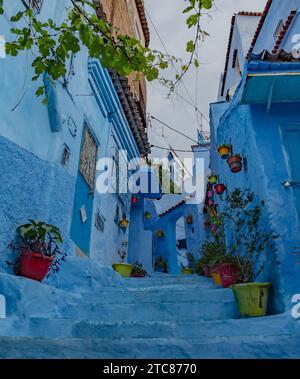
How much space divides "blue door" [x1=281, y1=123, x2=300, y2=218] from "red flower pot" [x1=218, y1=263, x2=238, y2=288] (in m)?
1.33

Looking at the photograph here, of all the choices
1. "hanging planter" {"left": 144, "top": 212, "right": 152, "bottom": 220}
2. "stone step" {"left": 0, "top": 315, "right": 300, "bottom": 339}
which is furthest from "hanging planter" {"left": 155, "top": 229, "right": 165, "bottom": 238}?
"stone step" {"left": 0, "top": 315, "right": 300, "bottom": 339}

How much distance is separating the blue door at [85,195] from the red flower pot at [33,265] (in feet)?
8.61

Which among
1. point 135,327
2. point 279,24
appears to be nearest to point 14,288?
point 135,327

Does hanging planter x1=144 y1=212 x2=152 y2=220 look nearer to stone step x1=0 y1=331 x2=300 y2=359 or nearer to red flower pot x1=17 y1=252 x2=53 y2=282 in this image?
red flower pot x1=17 y1=252 x2=53 y2=282

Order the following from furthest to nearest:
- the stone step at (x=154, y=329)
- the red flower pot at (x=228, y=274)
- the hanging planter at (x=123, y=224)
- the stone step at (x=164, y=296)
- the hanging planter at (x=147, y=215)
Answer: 1. the hanging planter at (x=147, y=215)
2. the hanging planter at (x=123, y=224)
3. the red flower pot at (x=228, y=274)
4. the stone step at (x=164, y=296)
5. the stone step at (x=154, y=329)

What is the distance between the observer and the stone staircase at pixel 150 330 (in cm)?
284

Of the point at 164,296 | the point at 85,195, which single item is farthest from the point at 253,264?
the point at 85,195

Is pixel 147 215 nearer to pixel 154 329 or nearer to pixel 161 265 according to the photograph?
pixel 161 265

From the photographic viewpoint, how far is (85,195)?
8.30 metres

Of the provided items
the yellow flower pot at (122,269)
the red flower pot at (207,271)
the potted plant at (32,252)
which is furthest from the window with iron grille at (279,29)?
the potted plant at (32,252)

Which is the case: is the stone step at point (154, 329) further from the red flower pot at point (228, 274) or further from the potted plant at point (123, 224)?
the potted plant at point (123, 224)

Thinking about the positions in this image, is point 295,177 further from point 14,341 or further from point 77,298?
point 14,341

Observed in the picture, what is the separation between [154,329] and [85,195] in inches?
199

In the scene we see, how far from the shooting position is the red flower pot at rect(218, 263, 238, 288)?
18.0 feet
